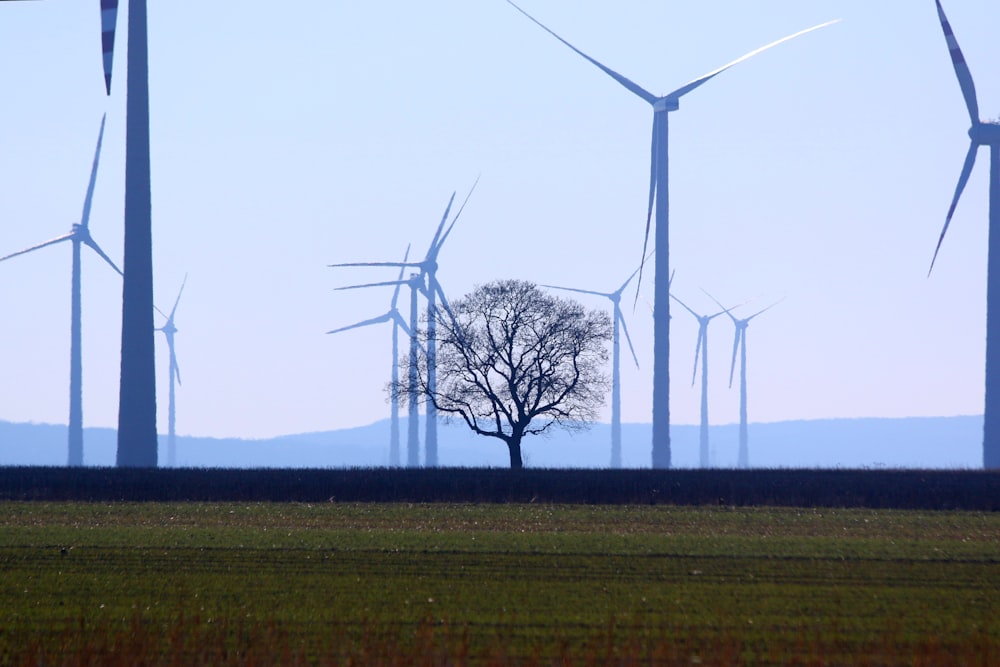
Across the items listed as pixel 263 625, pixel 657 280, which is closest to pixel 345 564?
pixel 263 625

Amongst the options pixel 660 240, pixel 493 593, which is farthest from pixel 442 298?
pixel 493 593

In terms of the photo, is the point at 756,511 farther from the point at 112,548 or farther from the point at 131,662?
the point at 131,662

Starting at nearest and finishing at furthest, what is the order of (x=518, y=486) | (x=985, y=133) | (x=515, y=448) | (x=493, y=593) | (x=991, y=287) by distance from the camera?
(x=493, y=593)
(x=518, y=486)
(x=515, y=448)
(x=991, y=287)
(x=985, y=133)

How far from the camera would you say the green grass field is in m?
21.2

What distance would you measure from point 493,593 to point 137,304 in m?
51.2

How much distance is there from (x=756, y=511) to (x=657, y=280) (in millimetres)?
32085

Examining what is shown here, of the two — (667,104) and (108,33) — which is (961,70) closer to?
(667,104)

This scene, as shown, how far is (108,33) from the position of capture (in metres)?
76.5

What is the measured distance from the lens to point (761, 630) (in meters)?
23.5

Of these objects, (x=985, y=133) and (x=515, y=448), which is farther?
(x=985, y=133)

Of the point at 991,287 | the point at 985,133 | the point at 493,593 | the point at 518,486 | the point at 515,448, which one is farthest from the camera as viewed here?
the point at 985,133

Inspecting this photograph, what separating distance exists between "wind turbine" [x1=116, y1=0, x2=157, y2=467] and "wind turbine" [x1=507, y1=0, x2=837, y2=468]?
23533 millimetres

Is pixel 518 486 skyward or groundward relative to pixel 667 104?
groundward

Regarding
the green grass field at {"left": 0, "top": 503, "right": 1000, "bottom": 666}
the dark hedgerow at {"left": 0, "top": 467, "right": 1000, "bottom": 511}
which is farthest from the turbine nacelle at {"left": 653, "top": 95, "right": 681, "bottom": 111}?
the green grass field at {"left": 0, "top": 503, "right": 1000, "bottom": 666}
